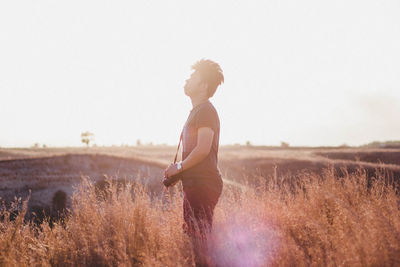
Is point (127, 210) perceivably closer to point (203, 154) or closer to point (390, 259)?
point (203, 154)

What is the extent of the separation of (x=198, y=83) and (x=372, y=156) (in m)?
33.2

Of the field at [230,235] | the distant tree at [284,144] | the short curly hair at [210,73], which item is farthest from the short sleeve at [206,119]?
the distant tree at [284,144]

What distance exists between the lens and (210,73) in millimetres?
3416

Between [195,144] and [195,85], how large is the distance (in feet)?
2.16

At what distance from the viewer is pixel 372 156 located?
31453 millimetres

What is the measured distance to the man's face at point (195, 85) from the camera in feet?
11.2

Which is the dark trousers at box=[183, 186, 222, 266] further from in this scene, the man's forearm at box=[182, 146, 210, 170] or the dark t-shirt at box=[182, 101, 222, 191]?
the man's forearm at box=[182, 146, 210, 170]

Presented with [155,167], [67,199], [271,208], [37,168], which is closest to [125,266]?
[271,208]

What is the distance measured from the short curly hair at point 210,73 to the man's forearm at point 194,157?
2.36ft

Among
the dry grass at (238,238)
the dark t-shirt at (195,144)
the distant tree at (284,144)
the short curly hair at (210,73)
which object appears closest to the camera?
the dry grass at (238,238)

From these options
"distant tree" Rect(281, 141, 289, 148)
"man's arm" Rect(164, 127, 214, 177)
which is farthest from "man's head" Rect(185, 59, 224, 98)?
"distant tree" Rect(281, 141, 289, 148)

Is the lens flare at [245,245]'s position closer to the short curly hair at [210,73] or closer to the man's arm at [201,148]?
the man's arm at [201,148]

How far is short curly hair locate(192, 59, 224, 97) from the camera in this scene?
3.41 meters

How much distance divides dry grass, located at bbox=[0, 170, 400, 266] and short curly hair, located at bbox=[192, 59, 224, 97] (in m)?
1.69
